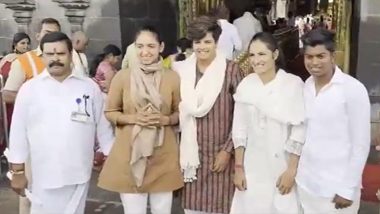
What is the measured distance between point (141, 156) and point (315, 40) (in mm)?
1297

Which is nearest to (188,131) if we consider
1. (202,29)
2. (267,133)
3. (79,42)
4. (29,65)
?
(267,133)

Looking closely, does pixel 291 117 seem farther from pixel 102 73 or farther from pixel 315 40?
pixel 102 73

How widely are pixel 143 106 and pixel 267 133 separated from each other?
0.80 metres

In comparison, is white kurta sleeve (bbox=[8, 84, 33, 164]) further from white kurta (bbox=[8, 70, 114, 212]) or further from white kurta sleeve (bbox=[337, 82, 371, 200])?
white kurta sleeve (bbox=[337, 82, 371, 200])

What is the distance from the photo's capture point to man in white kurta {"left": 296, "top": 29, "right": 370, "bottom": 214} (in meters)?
3.90

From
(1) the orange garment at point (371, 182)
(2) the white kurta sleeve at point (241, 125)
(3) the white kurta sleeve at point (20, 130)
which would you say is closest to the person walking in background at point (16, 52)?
(3) the white kurta sleeve at point (20, 130)

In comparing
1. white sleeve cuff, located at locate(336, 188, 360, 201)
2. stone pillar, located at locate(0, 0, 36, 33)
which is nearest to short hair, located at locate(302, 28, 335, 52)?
white sleeve cuff, located at locate(336, 188, 360, 201)

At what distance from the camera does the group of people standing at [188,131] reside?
13.4 ft

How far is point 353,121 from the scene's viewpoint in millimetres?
3910

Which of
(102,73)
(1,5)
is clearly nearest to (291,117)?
(102,73)

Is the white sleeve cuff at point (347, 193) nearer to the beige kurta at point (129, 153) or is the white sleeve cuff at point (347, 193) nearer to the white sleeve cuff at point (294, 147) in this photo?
the white sleeve cuff at point (294, 147)

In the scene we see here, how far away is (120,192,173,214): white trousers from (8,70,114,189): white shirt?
33 cm

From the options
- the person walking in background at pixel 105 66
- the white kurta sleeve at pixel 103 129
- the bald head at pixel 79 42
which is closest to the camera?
the white kurta sleeve at pixel 103 129

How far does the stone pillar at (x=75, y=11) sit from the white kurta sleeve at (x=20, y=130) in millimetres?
5267
